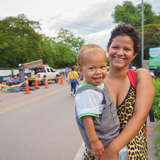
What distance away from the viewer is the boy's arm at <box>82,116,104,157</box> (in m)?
1.24

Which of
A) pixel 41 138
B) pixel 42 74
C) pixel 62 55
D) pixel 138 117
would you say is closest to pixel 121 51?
pixel 138 117

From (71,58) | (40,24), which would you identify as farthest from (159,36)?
(71,58)

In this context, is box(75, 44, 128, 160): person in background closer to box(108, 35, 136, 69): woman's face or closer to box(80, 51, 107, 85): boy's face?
box(80, 51, 107, 85): boy's face

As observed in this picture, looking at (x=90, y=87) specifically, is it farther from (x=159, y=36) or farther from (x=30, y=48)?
(x=159, y=36)

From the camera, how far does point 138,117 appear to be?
1.32 meters

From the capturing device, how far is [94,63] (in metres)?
1.37

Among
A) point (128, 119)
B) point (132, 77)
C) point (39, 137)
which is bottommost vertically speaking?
point (39, 137)

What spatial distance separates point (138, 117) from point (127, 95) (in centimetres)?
20

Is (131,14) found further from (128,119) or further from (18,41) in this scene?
(128,119)

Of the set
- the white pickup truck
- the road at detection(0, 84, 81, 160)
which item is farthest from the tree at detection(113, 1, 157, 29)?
the road at detection(0, 84, 81, 160)

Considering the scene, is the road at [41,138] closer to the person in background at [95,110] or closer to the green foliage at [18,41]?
the person in background at [95,110]

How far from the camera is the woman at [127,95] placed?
129 centimetres

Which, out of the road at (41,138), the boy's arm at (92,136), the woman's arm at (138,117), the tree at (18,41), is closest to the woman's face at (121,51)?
the woman's arm at (138,117)

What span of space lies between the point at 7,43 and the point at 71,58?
2907cm
